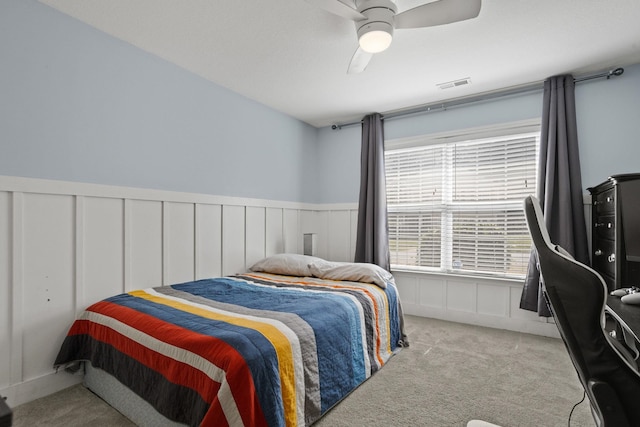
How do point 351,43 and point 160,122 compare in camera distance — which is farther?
point 160,122

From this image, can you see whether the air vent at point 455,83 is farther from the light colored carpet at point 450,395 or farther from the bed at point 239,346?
the light colored carpet at point 450,395

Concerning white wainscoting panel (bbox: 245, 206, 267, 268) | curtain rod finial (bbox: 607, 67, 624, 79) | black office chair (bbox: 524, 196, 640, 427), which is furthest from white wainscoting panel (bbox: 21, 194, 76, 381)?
curtain rod finial (bbox: 607, 67, 624, 79)

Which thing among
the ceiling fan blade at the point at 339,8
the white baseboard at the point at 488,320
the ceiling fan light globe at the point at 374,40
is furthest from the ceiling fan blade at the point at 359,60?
the white baseboard at the point at 488,320

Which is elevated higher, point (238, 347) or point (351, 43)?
point (351, 43)

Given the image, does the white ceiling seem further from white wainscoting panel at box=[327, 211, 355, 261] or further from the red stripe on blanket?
the red stripe on blanket

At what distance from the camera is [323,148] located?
4562 mm

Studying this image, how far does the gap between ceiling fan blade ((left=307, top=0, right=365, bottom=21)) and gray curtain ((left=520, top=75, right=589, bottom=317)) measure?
2.17 m

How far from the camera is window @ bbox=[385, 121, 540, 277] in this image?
3.32 meters

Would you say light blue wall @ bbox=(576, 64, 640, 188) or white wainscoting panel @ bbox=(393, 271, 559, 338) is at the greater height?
light blue wall @ bbox=(576, 64, 640, 188)

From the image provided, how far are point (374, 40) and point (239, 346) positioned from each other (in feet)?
6.03

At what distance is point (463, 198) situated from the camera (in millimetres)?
3631

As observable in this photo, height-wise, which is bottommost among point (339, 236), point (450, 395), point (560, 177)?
point (450, 395)

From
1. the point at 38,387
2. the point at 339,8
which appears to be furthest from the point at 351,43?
the point at 38,387

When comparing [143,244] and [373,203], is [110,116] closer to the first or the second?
[143,244]
